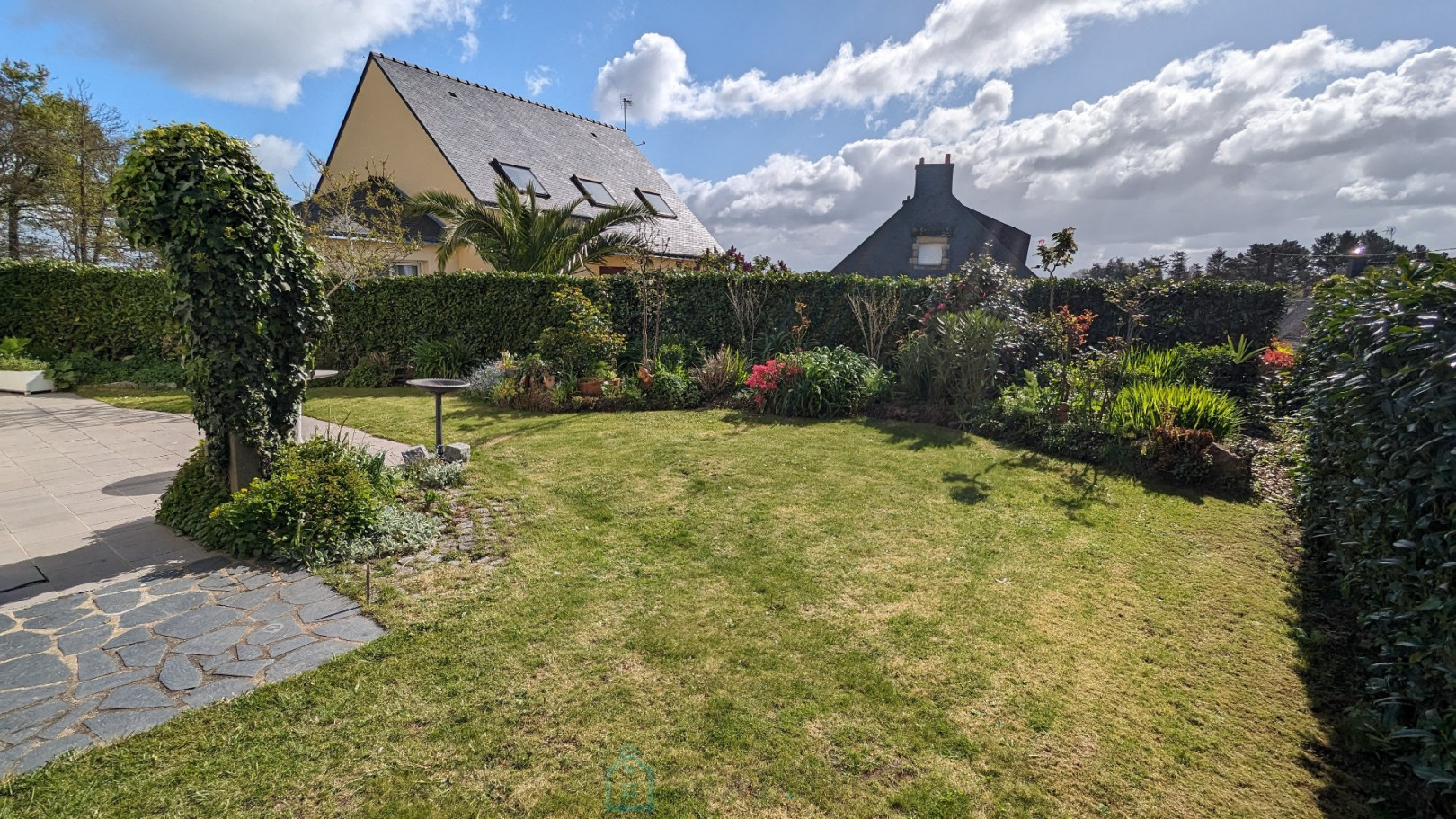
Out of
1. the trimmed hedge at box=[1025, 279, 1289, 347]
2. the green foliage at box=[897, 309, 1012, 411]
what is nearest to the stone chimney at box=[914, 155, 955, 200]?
the trimmed hedge at box=[1025, 279, 1289, 347]

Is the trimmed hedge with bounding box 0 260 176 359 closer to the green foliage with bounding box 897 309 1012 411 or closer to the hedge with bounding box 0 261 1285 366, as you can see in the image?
the hedge with bounding box 0 261 1285 366

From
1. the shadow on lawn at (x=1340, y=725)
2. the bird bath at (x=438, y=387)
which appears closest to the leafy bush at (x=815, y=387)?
the bird bath at (x=438, y=387)

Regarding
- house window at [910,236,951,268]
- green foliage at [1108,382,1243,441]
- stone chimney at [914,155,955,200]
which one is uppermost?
stone chimney at [914,155,955,200]

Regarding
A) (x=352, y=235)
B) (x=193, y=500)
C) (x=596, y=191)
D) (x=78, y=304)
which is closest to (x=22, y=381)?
(x=78, y=304)

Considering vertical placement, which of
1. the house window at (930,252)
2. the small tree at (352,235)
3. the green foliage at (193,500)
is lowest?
the green foliage at (193,500)

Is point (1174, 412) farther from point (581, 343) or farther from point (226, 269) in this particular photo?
point (226, 269)

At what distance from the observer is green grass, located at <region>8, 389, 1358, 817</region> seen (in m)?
2.24

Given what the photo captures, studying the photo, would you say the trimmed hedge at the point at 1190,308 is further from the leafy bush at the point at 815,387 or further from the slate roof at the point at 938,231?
the slate roof at the point at 938,231

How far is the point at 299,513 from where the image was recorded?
4090 millimetres

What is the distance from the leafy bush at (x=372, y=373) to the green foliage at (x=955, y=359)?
989 centimetres

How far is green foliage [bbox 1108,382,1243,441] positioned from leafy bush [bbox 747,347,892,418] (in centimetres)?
319

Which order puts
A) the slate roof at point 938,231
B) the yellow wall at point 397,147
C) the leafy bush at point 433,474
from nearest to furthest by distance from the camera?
1. the leafy bush at point 433,474
2. the yellow wall at point 397,147
3. the slate roof at point 938,231

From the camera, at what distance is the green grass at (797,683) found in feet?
7.34

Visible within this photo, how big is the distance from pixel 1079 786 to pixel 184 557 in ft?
17.1
